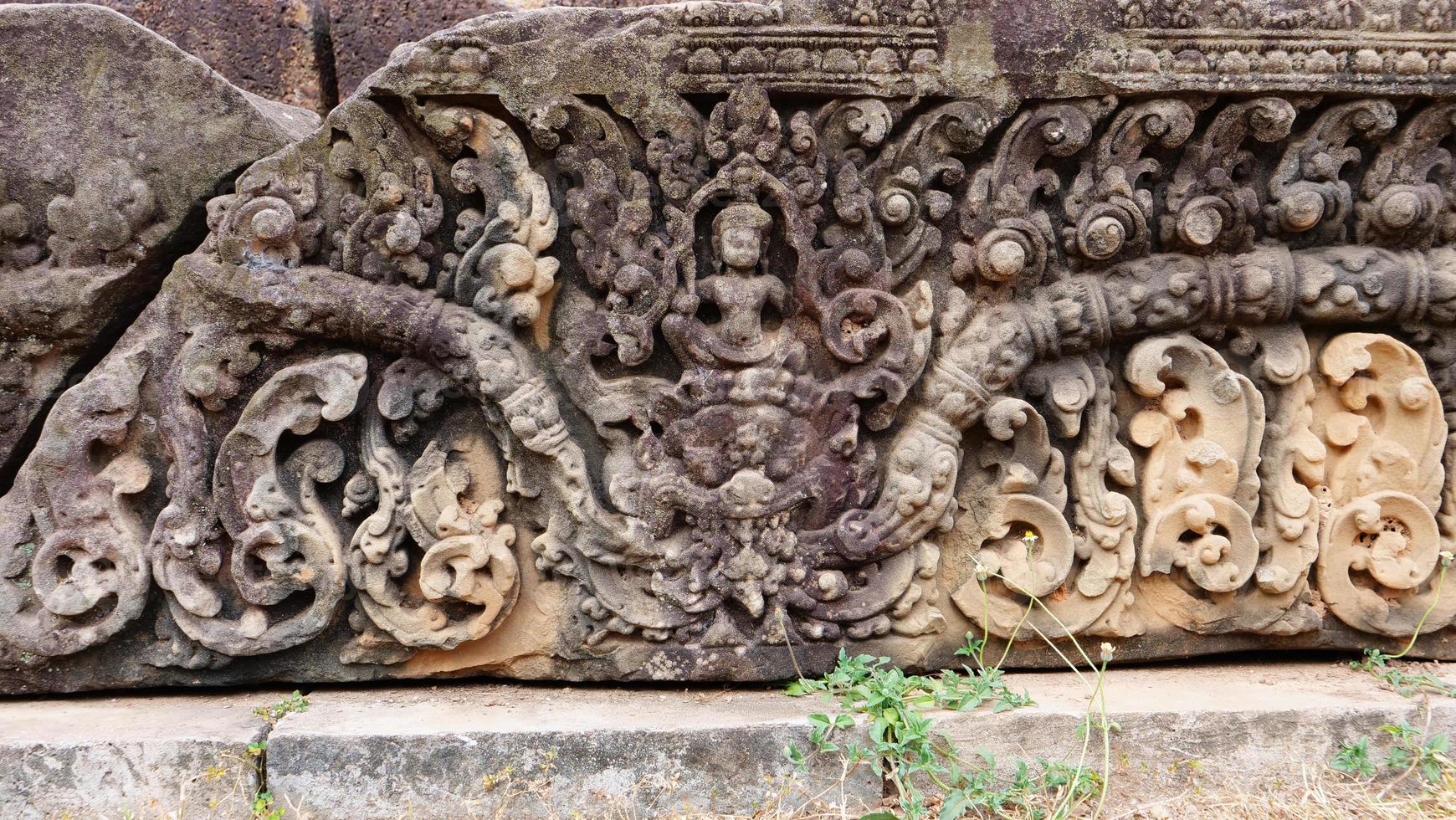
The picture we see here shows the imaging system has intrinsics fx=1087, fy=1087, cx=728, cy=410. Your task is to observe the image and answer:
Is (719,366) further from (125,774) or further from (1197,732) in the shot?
(125,774)

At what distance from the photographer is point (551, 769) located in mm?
2199

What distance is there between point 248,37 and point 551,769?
2231mm

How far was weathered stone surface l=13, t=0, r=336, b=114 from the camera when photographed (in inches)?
121

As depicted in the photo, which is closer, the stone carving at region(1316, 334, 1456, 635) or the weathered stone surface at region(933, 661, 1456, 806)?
the weathered stone surface at region(933, 661, 1456, 806)

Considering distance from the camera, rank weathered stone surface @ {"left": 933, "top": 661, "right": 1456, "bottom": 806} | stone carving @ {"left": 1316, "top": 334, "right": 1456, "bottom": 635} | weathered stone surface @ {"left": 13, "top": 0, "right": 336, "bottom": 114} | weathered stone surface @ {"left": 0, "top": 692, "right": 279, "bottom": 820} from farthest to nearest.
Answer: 1. weathered stone surface @ {"left": 13, "top": 0, "right": 336, "bottom": 114}
2. stone carving @ {"left": 1316, "top": 334, "right": 1456, "bottom": 635}
3. weathered stone surface @ {"left": 933, "top": 661, "right": 1456, "bottom": 806}
4. weathered stone surface @ {"left": 0, "top": 692, "right": 279, "bottom": 820}

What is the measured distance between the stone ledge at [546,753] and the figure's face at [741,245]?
958 mm

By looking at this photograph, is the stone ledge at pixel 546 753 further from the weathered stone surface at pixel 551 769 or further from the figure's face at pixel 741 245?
the figure's face at pixel 741 245

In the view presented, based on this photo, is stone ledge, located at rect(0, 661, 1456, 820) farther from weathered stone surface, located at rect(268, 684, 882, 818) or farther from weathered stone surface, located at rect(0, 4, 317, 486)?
weathered stone surface, located at rect(0, 4, 317, 486)

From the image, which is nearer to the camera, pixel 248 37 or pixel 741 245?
pixel 741 245

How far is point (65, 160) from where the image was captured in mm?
2328

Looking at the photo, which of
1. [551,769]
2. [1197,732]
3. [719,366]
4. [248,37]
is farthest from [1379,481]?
[248,37]

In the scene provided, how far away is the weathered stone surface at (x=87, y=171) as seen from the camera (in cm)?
231

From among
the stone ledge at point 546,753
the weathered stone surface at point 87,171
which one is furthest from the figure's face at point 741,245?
the weathered stone surface at point 87,171

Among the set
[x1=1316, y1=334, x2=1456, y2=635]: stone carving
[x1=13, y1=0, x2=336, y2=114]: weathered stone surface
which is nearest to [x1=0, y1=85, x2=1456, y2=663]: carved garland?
[x1=1316, y1=334, x2=1456, y2=635]: stone carving
